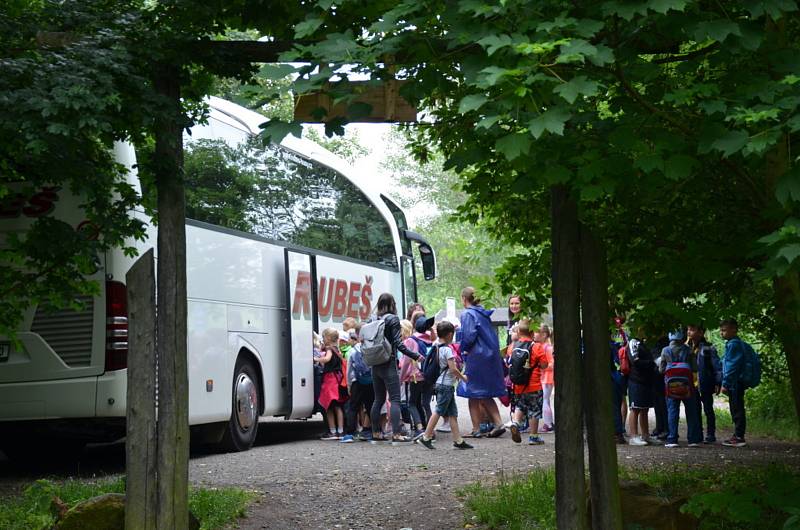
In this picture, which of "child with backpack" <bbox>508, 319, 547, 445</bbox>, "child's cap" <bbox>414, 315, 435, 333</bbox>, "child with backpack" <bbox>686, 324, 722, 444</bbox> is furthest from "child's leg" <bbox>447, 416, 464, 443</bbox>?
"child with backpack" <bbox>686, 324, 722, 444</bbox>

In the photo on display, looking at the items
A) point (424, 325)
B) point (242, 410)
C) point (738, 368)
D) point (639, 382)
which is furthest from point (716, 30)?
point (424, 325)

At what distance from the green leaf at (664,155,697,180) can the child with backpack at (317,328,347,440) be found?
35.0ft

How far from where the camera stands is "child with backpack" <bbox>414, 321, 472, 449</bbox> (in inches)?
551

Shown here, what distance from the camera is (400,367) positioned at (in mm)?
16219

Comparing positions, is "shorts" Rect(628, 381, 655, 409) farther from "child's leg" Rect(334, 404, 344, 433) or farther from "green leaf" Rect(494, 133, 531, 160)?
"green leaf" Rect(494, 133, 531, 160)

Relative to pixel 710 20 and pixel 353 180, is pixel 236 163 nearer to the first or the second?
pixel 353 180

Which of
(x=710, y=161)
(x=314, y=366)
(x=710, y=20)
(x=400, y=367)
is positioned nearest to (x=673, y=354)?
(x=400, y=367)

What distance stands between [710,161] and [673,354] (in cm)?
863

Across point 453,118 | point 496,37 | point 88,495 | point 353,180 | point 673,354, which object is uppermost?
point 353,180

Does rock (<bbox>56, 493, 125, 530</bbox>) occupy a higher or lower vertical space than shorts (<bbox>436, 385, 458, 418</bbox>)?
lower

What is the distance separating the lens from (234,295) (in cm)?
1402

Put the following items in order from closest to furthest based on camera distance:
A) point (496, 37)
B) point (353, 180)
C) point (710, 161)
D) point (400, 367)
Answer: point (496, 37) → point (710, 161) → point (400, 367) → point (353, 180)

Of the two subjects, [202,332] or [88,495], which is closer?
[88,495]

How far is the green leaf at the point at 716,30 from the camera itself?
4.88 metres
